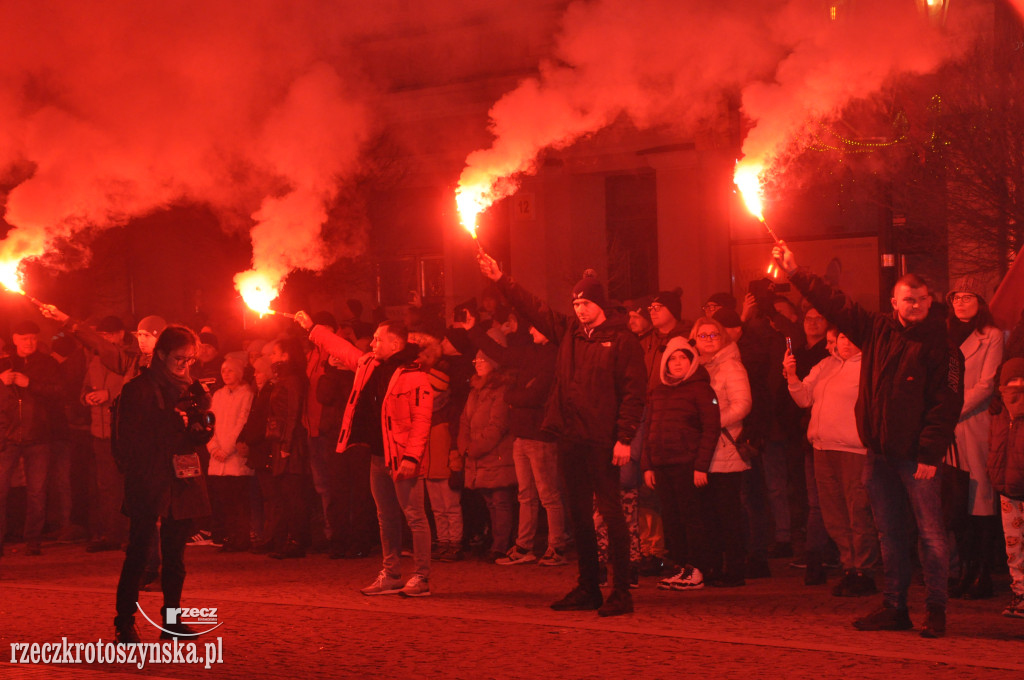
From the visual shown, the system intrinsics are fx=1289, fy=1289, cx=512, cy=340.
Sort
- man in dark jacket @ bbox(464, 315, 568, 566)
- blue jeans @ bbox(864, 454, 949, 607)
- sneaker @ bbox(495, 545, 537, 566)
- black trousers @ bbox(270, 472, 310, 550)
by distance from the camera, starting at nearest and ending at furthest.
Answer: blue jeans @ bbox(864, 454, 949, 607), man in dark jacket @ bbox(464, 315, 568, 566), sneaker @ bbox(495, 545, 537, 566), black trousers @ bbox(270, 472, 310, 550)

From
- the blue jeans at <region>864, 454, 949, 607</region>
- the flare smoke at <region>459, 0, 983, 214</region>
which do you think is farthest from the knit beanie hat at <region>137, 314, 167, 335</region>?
the blue jeans at <region>864, 454, 949, 607</region>

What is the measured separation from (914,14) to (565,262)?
9195mm

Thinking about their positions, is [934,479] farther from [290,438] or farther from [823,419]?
[290,438]

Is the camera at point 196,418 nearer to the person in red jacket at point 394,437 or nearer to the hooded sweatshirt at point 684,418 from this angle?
the person in red jacket at point 394,437

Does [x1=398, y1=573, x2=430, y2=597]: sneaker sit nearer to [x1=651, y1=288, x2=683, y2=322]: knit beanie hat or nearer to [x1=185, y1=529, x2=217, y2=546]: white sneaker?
[x1=651, y1=288, x2=683, y2=322]: knit beanie hat

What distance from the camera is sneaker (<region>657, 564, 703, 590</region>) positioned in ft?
28.6

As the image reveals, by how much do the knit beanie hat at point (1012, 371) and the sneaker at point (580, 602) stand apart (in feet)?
9.01

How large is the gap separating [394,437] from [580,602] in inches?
63.9

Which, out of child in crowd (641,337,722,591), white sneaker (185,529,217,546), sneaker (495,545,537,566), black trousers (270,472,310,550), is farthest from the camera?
white sneaker (185,529,217,546)

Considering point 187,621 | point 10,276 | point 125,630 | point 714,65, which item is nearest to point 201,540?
point 10,276

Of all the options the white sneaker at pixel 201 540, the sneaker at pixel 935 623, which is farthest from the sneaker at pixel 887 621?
the white sneaker at pixel 201 540

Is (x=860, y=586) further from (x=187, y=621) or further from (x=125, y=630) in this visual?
(x=125, y=630)

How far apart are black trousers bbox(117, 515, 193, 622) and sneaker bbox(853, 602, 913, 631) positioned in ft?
12.5

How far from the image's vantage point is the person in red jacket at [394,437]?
334 inches
